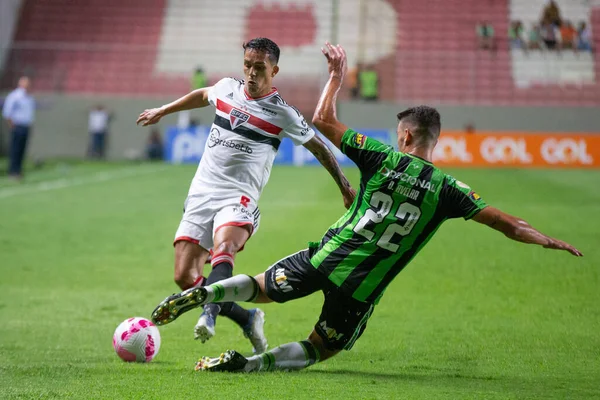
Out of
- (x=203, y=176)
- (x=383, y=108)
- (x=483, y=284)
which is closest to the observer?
(x=203, y=176)

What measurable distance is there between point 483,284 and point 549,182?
14.6m

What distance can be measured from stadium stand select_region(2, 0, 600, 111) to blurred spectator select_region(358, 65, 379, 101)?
0.80m

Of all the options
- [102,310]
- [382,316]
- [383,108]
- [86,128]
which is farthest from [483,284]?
[86,128]

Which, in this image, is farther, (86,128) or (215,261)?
(86,128)

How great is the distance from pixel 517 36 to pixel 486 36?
1.13 metres

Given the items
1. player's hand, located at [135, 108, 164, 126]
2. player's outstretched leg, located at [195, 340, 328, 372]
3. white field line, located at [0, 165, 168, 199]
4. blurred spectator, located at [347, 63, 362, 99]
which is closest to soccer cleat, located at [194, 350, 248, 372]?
player's outstretched leg, located at [195, 340, 328, 372]

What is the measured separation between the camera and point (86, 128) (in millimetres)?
33031

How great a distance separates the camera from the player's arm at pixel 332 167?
6328mm

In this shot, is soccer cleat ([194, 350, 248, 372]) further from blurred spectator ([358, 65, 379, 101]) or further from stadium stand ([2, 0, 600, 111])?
stadium stand ([2, 0, 600, 111])

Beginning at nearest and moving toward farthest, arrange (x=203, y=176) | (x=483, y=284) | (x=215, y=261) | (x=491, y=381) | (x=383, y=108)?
(x=491, y=381)
(x=215, y=261)
(x=203, y=176)
(x=483, y=284)
(x=383, y=108)

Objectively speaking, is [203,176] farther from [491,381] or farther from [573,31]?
[573,31]

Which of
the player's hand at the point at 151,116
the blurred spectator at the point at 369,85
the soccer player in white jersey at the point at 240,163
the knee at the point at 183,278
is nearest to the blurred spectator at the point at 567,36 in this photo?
the blurred spectator at the point at 369,85

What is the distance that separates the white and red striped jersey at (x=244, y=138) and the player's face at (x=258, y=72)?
0.07m

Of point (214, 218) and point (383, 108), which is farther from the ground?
point (383, 108)
